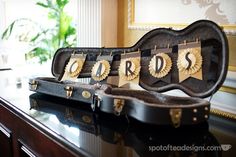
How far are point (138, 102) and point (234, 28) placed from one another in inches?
14.7

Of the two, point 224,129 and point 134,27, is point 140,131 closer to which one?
point 224,129

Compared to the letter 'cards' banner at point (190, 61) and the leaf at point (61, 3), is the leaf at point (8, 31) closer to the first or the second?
the leaf at point (61, 3)

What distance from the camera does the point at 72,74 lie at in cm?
95

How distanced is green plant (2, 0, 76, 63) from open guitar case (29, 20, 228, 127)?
1203 millimetres

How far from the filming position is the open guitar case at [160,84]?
648 millimetres

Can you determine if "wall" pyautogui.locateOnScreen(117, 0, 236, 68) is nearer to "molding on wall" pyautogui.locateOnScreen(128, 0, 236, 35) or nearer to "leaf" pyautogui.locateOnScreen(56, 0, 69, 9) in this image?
"molding on wall" pyautogui.locateOnScreen(128, 0, 236, 35)

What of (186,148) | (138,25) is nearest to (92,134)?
(186,148)

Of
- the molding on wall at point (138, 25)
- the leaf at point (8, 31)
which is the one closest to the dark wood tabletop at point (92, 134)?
the molding on wall at point (138, 25)

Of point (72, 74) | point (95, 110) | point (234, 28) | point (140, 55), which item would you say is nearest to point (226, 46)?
point (234, 28)

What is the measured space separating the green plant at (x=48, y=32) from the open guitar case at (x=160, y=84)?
1203 millimetres

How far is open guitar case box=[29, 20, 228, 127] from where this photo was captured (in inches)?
25.5

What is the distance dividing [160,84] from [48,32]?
1.60m

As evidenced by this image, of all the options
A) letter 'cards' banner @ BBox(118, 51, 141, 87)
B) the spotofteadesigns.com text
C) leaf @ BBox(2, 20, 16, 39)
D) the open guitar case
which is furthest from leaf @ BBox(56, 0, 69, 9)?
the spotofteadesigns.com text

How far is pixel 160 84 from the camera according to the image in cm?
82
